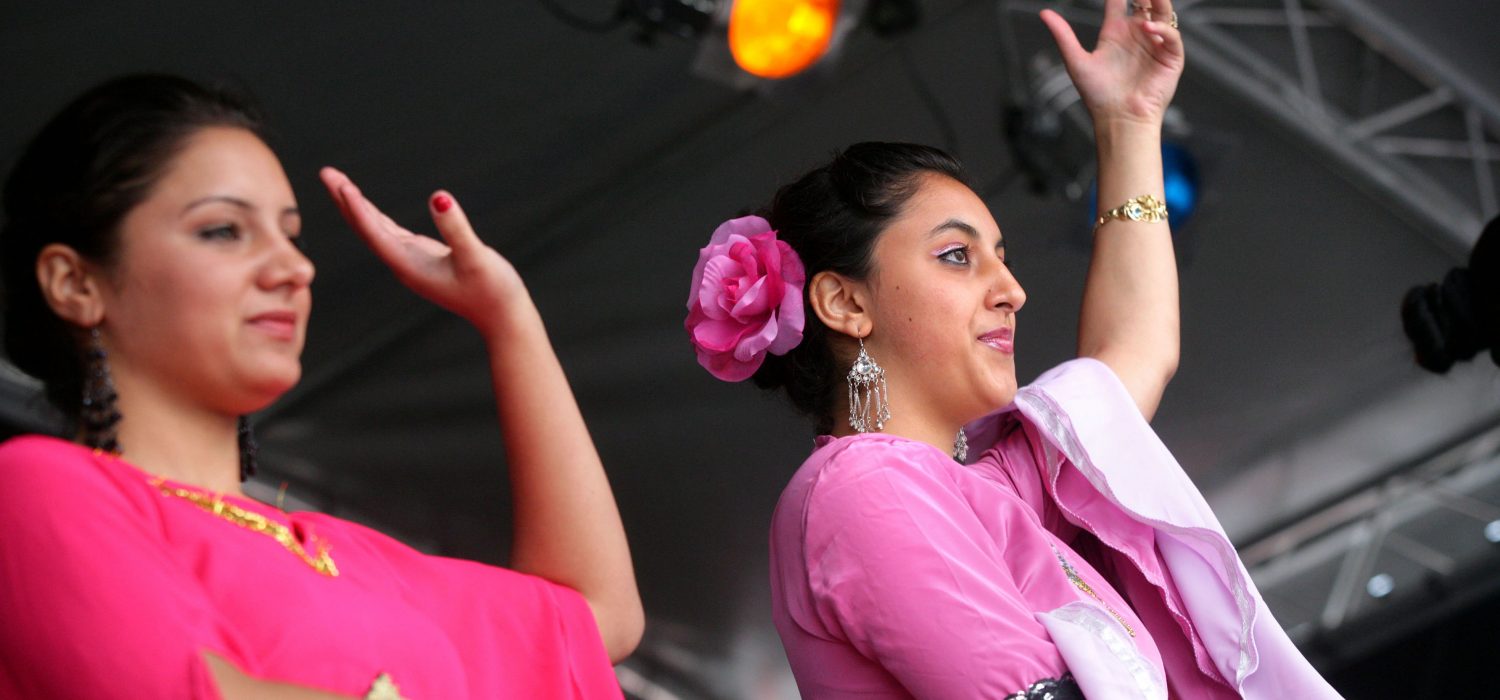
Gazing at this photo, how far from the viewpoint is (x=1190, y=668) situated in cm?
188

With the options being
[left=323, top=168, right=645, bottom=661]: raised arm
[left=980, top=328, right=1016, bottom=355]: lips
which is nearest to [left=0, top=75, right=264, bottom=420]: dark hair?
[left=323, top=168, right=645, bottom=661]: raised arm

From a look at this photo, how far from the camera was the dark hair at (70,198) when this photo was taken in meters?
1.42

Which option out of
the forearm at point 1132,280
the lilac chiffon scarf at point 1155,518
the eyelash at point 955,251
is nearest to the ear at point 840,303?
the eyelash at point 955,251

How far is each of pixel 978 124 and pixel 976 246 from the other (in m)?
3.00

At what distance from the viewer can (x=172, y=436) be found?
4.75ft

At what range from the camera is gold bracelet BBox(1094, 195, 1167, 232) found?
2.17 m

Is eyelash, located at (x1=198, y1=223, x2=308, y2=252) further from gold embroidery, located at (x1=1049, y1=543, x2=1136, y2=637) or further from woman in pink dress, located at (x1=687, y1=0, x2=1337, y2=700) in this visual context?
gold embroidery, located at (x1=1049, y1=543, x2=1136, y2=637)

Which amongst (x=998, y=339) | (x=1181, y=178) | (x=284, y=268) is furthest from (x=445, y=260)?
(x=1181, y=178)

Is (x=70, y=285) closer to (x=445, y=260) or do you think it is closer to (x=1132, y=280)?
(x=445, y=260)

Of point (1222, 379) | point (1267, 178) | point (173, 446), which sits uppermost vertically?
point (1267, 178)

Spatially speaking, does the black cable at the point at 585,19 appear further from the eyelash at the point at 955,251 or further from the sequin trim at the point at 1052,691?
the sequin trim at the point at 1052,691

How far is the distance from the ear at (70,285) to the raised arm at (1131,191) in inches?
48.4

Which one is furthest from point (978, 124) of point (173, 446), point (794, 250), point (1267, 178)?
point (173, 446)

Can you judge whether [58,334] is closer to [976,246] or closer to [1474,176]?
[976,246]
